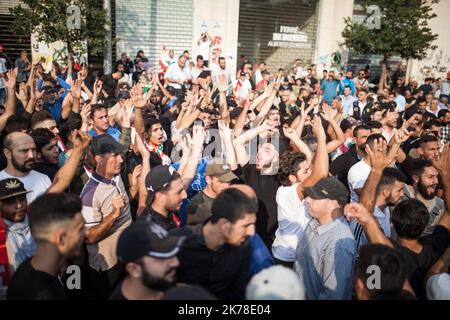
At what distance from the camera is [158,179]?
3426 mm

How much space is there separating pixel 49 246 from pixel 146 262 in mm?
643

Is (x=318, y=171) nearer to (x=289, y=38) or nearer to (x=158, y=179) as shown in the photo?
(x=158, y=179)

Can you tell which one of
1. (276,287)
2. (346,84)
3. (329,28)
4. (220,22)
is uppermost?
(329,28)

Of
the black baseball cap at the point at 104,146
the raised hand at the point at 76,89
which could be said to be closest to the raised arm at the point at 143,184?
the black baseball cap at the point at 104,146

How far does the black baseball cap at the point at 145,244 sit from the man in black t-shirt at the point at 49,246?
41 cm

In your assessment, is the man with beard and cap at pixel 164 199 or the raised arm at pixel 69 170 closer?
the man with beard and cap at pixel 164 199

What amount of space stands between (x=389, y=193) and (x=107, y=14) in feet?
39.4

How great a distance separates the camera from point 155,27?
17328mm

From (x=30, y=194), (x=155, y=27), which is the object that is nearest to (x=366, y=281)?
(x=30, y=194)

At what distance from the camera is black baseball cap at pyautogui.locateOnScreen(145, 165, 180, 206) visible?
335 centimetres

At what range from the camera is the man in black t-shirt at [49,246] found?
2256mm

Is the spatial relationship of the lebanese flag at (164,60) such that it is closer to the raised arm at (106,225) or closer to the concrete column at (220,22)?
the concrete column at (220,22)

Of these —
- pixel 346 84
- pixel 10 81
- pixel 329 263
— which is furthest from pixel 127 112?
pixel 346 84

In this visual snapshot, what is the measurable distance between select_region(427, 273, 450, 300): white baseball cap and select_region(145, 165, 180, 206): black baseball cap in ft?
6.65
